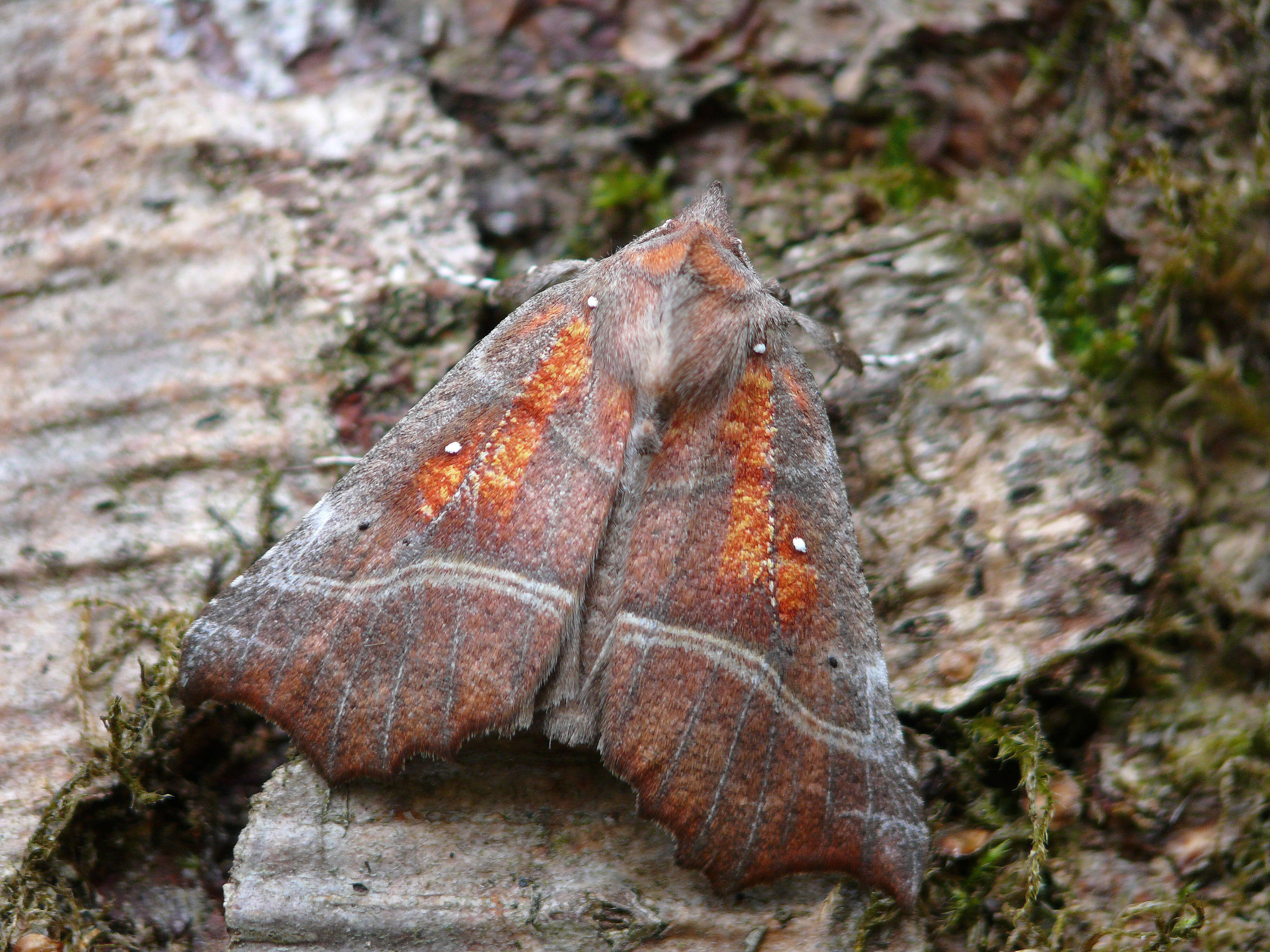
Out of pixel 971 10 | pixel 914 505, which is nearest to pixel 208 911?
pixel 914 505

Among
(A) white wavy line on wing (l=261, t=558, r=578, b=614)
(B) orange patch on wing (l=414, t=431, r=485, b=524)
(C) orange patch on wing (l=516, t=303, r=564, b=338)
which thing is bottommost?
(A) white wavy line on wing (l=261, t=558, r=578, b=614)

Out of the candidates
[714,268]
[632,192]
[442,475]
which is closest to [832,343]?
[714,268]

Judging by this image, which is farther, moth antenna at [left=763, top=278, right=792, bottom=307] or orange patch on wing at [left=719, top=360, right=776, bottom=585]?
moth antenna at [left=763, top=278, right=792, bottom=307]

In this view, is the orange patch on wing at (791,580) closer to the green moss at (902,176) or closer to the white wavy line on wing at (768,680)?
the white wavy line on wing at (768,680)

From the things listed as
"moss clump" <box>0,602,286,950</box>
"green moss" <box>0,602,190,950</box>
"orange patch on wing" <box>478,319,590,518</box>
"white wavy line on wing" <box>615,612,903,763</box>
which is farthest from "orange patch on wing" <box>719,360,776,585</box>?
"green moss" <box>0,602,190,950</box>

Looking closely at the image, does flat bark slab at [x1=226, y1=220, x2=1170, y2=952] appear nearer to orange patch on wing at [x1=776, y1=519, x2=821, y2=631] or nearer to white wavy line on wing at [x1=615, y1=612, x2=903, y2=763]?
white wavy line on wing at [x1=615, y1=612, x2=903, y2=763]

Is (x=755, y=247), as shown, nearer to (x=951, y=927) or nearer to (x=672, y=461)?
(x=672, y=461)
